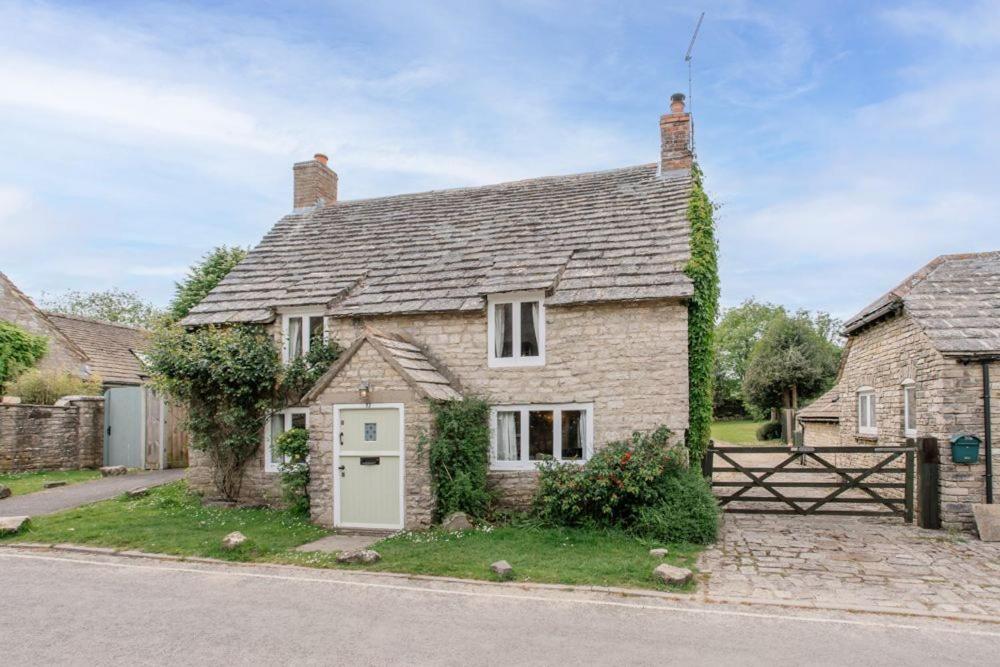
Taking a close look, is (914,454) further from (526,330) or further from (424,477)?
(424,477)

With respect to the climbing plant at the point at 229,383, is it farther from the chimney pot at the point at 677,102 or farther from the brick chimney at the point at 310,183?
the chimney pot at the point at 677,102

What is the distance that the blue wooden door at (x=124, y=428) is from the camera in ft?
65.2

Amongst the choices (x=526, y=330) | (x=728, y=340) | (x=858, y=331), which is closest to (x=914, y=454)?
(x=858, y=331)

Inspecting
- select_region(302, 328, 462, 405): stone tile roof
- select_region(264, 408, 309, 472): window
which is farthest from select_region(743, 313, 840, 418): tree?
select_region(264, 408, 309, 472): window

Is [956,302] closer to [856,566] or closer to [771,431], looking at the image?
[856,566]

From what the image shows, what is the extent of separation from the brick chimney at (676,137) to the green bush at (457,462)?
860cm

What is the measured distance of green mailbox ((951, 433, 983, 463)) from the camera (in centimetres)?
→ 1123

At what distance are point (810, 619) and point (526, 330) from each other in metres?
7.24

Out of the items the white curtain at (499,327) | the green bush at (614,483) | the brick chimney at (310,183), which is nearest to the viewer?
the green bush at (614,483)

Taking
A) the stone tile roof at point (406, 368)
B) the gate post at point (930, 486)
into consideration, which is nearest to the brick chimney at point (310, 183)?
the stone tile roof at point (406, 368)

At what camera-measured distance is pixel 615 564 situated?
8.98m

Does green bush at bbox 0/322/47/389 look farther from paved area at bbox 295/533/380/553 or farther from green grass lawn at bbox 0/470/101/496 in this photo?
paved area at bbox 295/533/380/553

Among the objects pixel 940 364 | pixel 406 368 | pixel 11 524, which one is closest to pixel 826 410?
pixel 940 364

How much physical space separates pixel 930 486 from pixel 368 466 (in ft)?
33.9
